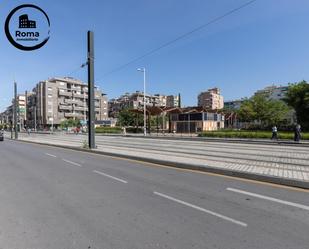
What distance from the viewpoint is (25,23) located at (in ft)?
49.4

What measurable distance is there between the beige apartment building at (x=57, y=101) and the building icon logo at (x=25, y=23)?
109 meters

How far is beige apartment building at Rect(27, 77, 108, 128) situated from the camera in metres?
125

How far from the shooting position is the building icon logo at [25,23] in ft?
49.2

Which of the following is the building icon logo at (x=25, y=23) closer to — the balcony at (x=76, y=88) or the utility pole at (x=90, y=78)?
the utility pole at (x=90, y=78)

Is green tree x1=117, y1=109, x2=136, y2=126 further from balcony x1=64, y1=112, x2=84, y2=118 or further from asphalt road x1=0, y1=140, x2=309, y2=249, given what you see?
asphalt road x1=0, y1=140, x2=309, y2=249

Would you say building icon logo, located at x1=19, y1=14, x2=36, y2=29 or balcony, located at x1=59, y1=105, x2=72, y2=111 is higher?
balcony, located at x1=59, y1=105, x2=72, y2=111

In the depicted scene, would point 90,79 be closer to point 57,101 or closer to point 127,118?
point 127,118

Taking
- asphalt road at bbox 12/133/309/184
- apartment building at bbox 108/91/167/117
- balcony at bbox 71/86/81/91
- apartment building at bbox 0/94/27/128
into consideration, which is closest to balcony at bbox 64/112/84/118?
balcony at bbox 71/86/81/91

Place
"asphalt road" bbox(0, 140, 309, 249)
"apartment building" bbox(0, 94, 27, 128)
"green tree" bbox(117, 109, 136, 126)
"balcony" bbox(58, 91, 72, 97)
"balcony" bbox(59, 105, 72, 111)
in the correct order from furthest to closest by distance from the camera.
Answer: "balcony" bbox(59, 105, 72, 111) < "balcony" bbox(58, 91, 72, 97) < "green tree" bbox(117, 109, 136, 126) < "apartment building" bbox(0, 94, 27, 128) < "asphalt road" bbox(0, 140, 309, 249)

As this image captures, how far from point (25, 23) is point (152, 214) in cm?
1224

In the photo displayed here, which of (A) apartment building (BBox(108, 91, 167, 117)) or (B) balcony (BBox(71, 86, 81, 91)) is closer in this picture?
(B) balcony (BBox(71, 86, 81, 91))

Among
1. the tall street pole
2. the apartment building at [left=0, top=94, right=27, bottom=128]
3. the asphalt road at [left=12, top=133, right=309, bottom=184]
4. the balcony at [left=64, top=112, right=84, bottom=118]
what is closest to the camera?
the asphalt road at [left=12, top=133, right=309, bottom=184]

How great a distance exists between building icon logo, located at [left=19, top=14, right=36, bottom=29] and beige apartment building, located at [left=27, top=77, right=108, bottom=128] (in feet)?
356

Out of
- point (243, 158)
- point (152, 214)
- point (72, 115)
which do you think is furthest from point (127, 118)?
point (152, 214)
